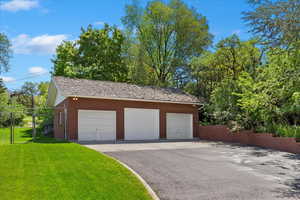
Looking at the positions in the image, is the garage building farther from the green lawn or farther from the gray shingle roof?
the green lawn

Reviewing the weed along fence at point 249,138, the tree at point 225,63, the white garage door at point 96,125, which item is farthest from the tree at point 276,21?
the white garage door at point 96,125

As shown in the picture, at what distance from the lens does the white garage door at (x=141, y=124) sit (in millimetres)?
18594

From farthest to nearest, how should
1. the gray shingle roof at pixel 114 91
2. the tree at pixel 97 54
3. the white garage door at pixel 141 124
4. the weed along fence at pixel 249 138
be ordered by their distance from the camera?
the tree at pixel 97 54
the white garage door at pixel 141 124
the gray shingle roof at pixel 114 91
the weed along fence at pixel 249 138

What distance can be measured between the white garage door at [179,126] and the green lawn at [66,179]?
1162cm

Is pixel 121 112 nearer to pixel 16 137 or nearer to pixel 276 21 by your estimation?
pixel 16 137

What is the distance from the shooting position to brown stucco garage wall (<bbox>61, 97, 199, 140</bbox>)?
54.6 ft

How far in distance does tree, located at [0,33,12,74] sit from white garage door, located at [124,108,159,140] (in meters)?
29.0

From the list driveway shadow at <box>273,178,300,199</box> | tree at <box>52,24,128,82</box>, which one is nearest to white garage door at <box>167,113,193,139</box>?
tree at <box>52,24,128,82</box>

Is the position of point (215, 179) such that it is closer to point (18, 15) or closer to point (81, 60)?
point (18, 15)

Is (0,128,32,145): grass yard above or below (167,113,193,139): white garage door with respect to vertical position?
below

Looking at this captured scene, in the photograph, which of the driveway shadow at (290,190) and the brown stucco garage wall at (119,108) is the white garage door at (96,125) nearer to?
the brown stucco garage wall at (119,108)

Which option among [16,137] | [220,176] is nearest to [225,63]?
[220,176]

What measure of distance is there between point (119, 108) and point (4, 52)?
97.0ft

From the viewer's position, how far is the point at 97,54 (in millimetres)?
31859
